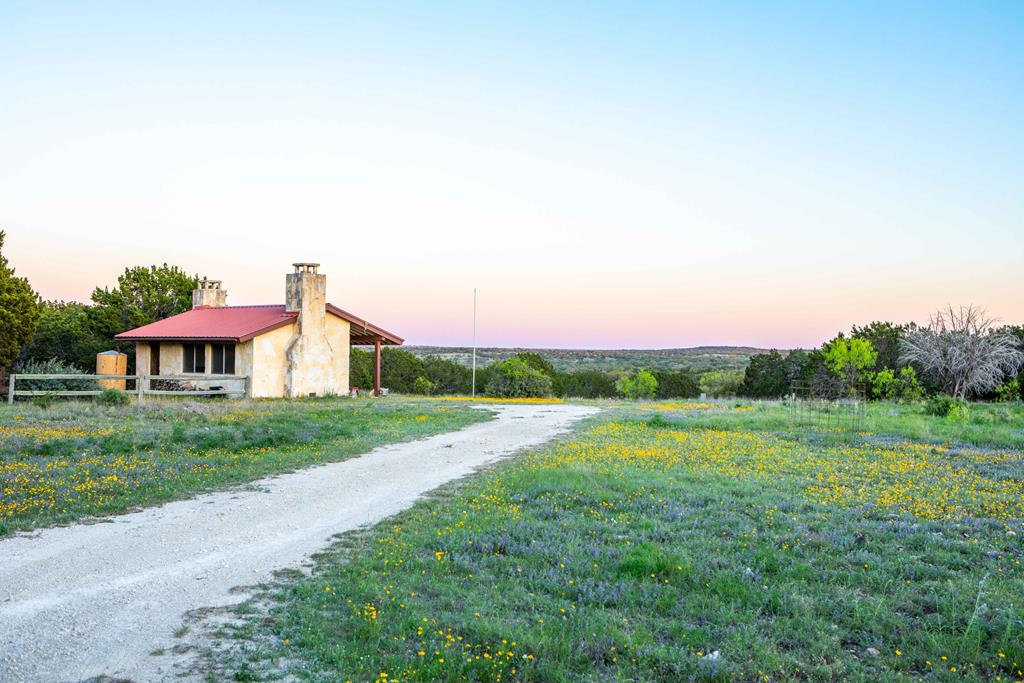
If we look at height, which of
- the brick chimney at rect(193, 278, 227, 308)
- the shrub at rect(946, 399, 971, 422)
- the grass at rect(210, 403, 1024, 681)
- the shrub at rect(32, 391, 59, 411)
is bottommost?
the grass at rect(210, 403, 1024, 681)

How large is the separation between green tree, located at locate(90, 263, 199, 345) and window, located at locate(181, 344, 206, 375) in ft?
35.8

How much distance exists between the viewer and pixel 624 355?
118 meters

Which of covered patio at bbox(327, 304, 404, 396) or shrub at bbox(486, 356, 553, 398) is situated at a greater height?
covered patio at bbox(327, 304, 404, 396)

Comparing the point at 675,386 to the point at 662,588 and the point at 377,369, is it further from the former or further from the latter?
the point at 662,588

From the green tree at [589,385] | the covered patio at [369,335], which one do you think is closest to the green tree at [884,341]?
the green tree at [589,385]

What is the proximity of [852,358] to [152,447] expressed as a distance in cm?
3872

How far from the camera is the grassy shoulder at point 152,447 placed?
9227 mm

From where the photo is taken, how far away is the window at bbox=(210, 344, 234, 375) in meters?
31.8

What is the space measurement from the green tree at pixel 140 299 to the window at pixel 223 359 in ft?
41.8

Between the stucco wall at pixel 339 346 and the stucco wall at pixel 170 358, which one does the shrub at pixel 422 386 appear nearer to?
the stucco wall at pixel 339 346

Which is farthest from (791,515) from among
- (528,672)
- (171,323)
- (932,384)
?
(932,384)

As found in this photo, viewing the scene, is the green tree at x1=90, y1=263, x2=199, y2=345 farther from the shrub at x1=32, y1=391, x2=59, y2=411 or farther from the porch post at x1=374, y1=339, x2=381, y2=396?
the shrub at x1=32, y1=391, x2=59, y2=411

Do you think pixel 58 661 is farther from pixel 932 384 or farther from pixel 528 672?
pixel 932 384

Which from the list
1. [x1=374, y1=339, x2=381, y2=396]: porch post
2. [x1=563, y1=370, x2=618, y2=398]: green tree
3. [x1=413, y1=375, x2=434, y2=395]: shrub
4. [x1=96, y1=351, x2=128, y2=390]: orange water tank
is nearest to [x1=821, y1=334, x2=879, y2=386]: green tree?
[x1=563, y1=370, x2=618, y2=398]: green tree
